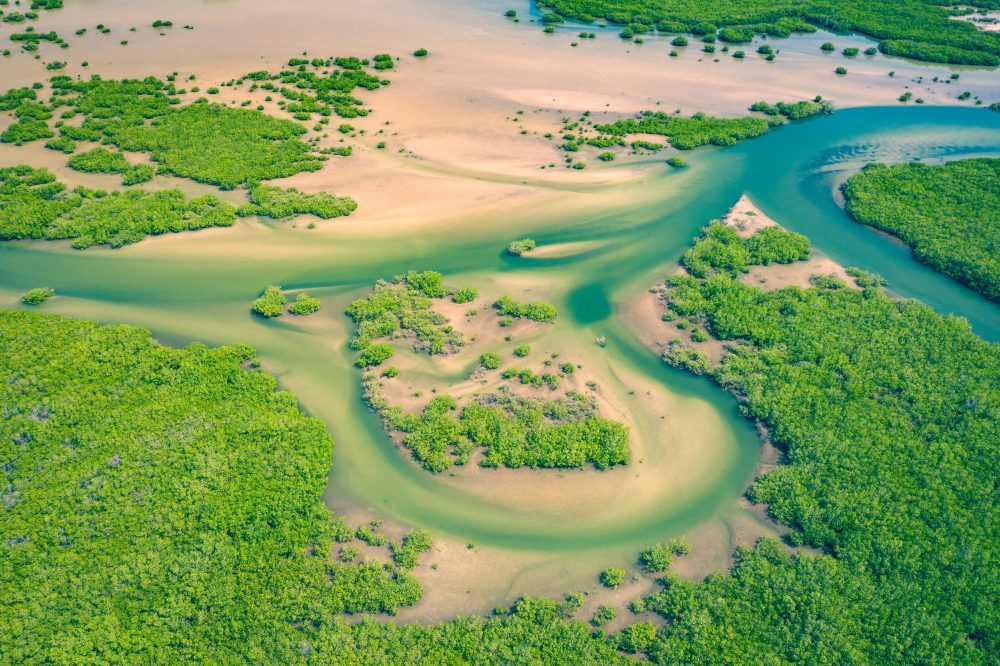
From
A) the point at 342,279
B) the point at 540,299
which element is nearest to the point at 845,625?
the point at 540,299

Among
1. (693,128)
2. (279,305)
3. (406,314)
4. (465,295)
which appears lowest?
(279,305)

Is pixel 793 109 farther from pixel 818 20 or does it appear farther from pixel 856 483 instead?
pixel 856 483

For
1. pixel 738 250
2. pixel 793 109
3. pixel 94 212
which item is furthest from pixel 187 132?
pixel 793 109

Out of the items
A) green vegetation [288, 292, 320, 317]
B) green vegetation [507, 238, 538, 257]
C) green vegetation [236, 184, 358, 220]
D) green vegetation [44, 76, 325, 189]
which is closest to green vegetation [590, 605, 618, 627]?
green vegetation [288, 292, 320, 317]

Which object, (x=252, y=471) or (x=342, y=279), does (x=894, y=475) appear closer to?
(x=252, y=471)

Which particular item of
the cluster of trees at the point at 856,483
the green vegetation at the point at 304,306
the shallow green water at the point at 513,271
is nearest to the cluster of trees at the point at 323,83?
the shallow green water at the point at 513,271

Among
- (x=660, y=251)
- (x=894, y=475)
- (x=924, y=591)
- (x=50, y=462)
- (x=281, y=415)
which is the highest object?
(x=660, y=251)
